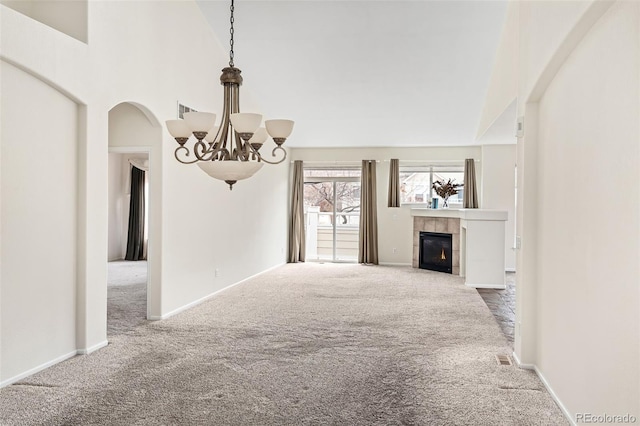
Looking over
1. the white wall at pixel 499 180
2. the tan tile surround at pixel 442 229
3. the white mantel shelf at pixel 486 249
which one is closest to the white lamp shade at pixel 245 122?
the white mantel shelf at pixel 486 249

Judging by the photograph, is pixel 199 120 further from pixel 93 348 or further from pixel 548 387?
pixel 548 387

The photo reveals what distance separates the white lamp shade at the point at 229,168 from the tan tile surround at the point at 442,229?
6438 millimetres

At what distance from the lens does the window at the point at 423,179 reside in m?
10.2

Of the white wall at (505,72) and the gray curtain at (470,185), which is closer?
the white wall at (505,72)

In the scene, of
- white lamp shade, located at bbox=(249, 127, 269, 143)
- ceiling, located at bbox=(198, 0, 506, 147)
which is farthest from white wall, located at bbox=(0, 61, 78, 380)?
ceiling, located at bbox=(198, 0, 506, 147)

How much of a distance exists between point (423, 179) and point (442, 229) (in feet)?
5.04

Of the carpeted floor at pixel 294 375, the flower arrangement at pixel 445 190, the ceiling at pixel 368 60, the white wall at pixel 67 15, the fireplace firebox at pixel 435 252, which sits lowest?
the carpeted floor at pixel 294 375

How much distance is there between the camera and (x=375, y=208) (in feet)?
33.8

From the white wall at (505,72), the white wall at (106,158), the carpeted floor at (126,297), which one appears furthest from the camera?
the carpeted floor at (126,297)

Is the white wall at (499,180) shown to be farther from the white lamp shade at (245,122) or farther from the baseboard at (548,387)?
the white lamp shade at (245,122)

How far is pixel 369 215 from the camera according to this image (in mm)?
10273

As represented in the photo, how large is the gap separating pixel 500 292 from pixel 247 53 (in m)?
5.21

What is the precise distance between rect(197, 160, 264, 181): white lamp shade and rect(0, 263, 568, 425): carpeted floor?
1524 mm

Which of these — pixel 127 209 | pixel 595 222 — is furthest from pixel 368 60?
pixel 127 209
